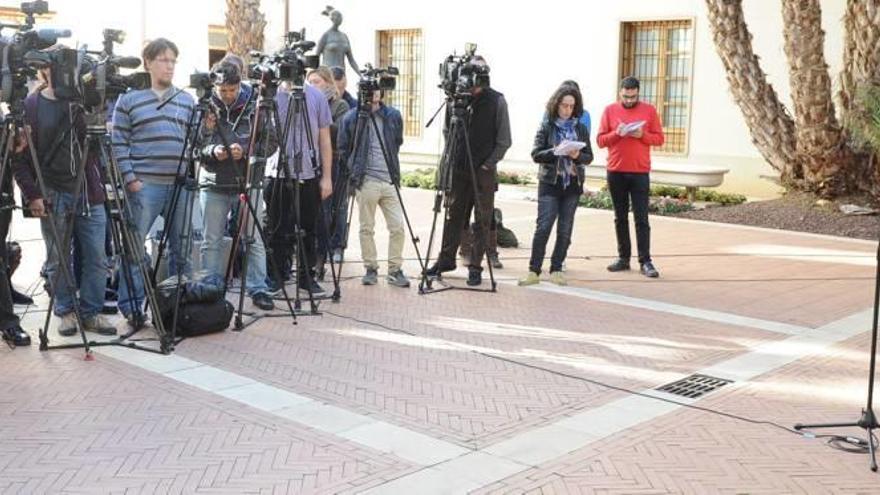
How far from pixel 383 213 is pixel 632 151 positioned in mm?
2649

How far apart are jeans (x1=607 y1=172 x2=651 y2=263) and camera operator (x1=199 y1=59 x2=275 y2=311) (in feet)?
12.7

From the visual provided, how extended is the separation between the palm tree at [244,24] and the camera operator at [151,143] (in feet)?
44.1

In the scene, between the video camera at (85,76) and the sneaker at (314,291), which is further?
the sneaker at (314,291)

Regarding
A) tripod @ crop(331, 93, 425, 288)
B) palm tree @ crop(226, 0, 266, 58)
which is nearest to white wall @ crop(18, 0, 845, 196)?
palm tree @ crop(226, 0, 266, 58)

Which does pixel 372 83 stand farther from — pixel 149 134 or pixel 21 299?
pixel 21 299

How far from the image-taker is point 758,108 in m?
15.5

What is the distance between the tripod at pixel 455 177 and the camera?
Result: 883 cm

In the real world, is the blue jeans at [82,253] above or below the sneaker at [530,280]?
above

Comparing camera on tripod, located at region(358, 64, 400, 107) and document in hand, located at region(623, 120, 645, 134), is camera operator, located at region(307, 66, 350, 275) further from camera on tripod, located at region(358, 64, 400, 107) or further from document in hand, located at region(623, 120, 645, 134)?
document in hand, located at region(623, 120, 645, 134)

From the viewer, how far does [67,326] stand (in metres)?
6.97

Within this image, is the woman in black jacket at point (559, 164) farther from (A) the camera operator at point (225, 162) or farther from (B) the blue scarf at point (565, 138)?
(A) the camera operator at point (225, 162)

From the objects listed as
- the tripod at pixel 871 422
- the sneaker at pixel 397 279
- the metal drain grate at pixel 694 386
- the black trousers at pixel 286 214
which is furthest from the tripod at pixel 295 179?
the tripod at pixel 871 422

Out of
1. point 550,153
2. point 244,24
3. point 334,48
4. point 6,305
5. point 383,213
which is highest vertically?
point 244,24

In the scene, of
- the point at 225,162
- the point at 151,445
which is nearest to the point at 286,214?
the point at 225,162
